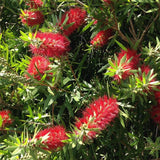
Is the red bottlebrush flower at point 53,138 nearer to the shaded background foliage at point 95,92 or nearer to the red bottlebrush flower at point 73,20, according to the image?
the shaded background foliage at point 95,92

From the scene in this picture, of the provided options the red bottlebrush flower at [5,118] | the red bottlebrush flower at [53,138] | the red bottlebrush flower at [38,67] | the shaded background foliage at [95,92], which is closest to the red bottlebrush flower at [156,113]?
the shaded background foliage at [95,92]

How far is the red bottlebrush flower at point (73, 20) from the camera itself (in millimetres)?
1360

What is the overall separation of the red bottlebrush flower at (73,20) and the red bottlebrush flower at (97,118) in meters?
0.44

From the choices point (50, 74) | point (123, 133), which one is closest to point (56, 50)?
point (50, 74)

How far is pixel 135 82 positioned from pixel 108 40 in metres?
0.45

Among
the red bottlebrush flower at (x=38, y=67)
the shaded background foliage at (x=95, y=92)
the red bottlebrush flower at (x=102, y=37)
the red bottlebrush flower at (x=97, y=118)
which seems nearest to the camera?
the red bottlebrush flower at (x=97, y=118)

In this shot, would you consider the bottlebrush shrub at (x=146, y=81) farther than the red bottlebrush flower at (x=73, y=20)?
No

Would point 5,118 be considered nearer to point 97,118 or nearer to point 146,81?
point 97,118

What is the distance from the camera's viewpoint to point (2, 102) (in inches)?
64.1

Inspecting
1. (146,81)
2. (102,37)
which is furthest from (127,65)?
(102,37)

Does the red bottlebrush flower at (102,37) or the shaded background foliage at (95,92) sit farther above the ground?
the red bottlebrush flower at (102,37)

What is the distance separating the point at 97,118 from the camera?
3.49 ft

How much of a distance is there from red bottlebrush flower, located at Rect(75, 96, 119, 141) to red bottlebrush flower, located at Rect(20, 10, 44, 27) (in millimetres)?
664

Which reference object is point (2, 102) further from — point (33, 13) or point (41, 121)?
point (33, 13)
